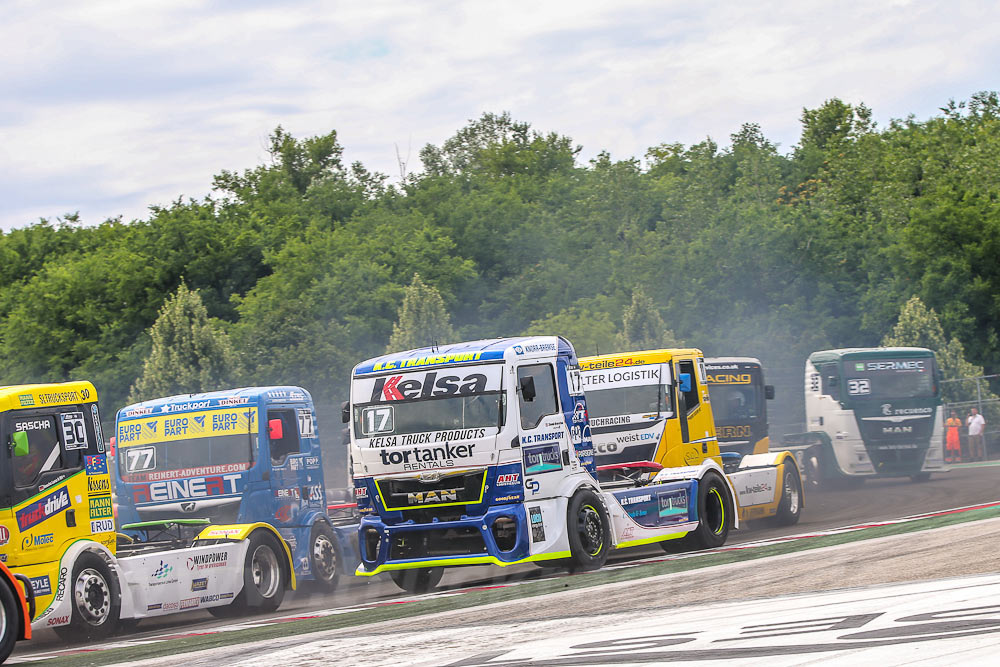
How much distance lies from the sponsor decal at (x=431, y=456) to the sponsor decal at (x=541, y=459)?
629 mm

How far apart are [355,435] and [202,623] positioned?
2.63 metres

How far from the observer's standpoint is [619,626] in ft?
30.4

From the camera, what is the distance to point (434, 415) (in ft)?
45.3

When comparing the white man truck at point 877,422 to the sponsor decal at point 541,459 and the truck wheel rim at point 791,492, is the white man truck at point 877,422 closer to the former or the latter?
the truck wheel rim at point 791,492

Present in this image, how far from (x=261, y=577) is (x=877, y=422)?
17.3 m

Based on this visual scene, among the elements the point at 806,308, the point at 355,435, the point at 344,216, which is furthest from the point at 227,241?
the point at 355,435

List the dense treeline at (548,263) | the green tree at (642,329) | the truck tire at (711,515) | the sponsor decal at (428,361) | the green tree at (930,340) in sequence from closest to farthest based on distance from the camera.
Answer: the sponsor decal at (428,361)
the truck tire at (711,515)
the green tree at (642,329)
the green tree at (930,340)
the dense treeline at (548,263)

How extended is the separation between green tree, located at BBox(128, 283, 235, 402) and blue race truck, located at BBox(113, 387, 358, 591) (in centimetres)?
1727

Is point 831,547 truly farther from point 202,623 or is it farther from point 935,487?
point 935,487

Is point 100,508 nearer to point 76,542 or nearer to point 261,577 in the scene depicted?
point 76,542

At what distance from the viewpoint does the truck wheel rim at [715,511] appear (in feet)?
55.3

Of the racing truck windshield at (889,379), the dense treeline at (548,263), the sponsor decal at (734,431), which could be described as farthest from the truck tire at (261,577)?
the dense treeline at (548,263)

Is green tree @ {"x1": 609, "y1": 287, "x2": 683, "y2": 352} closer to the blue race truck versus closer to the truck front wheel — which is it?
the truck front wheel

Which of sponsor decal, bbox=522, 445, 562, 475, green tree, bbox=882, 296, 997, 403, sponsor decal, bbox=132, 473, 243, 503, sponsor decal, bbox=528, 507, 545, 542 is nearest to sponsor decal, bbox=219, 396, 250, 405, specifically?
sponsor decal, bbox=132, 473, 243, 503
